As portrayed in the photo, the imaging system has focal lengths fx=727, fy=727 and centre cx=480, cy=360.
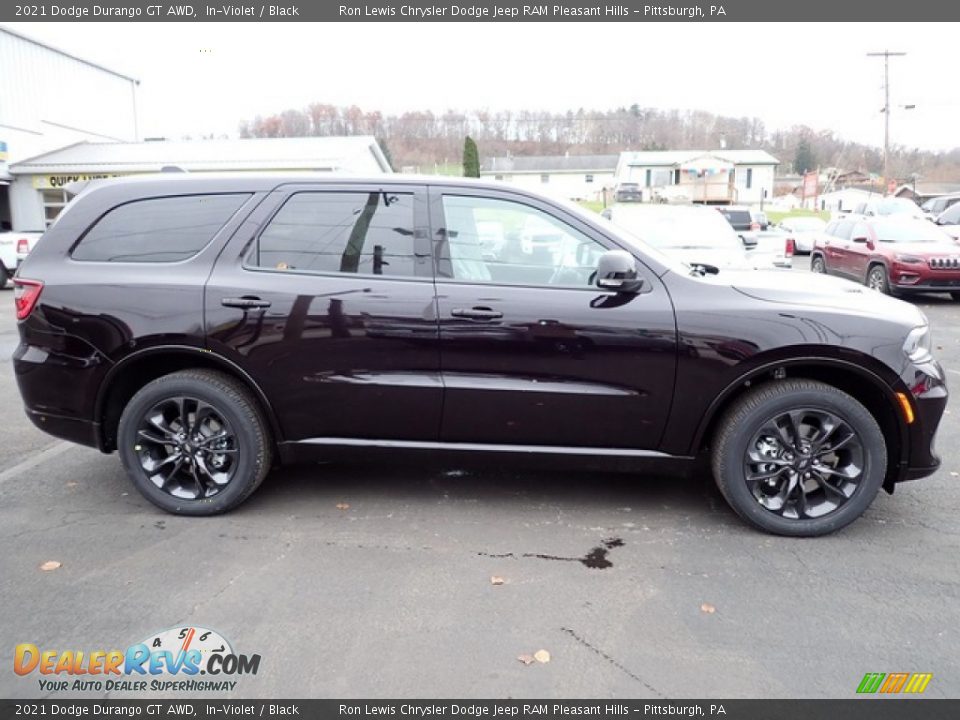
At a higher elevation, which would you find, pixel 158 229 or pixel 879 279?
pixel 158 229

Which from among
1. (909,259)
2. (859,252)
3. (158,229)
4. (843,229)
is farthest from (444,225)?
(843,229)

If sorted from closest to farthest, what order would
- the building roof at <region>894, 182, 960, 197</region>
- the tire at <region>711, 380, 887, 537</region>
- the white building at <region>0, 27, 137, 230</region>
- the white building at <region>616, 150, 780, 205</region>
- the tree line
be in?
1. the tire at <region>711, 380, 887, 537</region>
2. the white building at <region>0, 27, 137, 230</region>
3. the tree line
4. the white building at <region>616, 150, 780, 205</region>
5. the building roof at <region>894, 182, 960, 197</region>

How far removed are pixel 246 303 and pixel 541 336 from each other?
1588 millimetres

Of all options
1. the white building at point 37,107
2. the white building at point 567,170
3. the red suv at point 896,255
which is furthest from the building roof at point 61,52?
the white building at point 567,170

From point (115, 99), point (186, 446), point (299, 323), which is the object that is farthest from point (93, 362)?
point (115, 99)

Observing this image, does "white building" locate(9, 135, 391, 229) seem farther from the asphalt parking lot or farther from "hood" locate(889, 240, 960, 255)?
the asphalt parking lot

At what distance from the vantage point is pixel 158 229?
412cm

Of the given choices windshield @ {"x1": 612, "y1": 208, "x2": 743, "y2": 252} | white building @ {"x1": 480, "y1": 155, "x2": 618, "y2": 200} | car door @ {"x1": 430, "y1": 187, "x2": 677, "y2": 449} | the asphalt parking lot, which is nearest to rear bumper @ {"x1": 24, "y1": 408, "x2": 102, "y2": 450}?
the asphalt parking lot

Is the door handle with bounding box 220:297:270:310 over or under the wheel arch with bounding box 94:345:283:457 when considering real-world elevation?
over

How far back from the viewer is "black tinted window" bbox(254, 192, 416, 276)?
395cm

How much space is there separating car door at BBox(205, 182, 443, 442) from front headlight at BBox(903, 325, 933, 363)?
7.86 ft

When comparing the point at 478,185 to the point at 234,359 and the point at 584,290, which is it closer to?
the point at 584,290

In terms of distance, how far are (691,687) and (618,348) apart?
166 cm

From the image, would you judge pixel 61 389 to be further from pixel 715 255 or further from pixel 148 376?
pixel 715 255
